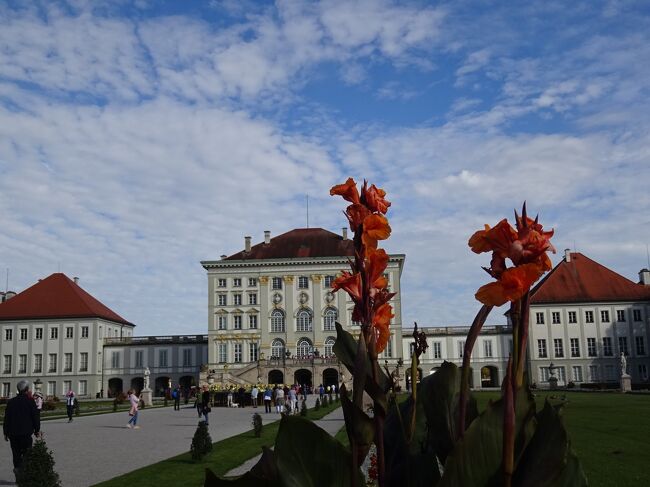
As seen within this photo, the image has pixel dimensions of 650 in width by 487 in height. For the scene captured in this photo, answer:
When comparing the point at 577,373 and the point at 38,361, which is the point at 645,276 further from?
the point at 38,361

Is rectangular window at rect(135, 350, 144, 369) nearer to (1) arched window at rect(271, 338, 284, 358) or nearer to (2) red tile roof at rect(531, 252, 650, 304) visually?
(1) arched window at rect(271, 338, 284, 358)

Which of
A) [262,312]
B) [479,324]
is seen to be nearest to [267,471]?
[479,324]

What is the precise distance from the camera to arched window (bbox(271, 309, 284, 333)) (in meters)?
64.4

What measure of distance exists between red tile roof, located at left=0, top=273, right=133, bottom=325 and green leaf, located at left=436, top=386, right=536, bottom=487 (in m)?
67.3

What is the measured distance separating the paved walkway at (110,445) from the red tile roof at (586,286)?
4190 centimetres

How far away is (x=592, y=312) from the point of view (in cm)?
6081

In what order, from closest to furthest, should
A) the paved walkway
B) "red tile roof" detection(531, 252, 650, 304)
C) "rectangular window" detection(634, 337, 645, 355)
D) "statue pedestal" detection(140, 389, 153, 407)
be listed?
the paved walkway → "statue pedestal" detection(140, 389, 153, 407) → "rectangular window" detection(634, 337, 645, 355) → "red tile roof" detection(531, 252, 650, 304)

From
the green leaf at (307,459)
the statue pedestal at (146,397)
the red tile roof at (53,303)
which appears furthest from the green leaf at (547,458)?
the red tile roof at (53,303)

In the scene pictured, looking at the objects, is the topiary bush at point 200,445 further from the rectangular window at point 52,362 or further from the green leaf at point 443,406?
the rectangular window at point 52,362

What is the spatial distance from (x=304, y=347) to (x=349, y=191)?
62.8 meters

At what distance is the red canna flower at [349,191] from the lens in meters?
1.59

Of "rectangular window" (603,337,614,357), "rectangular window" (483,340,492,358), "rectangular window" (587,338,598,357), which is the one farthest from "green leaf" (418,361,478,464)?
"rectangular window" (483,340,492,358)

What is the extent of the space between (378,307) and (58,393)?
2655 inches

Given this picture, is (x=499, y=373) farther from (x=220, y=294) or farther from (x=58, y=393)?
(x=58, y=393)
